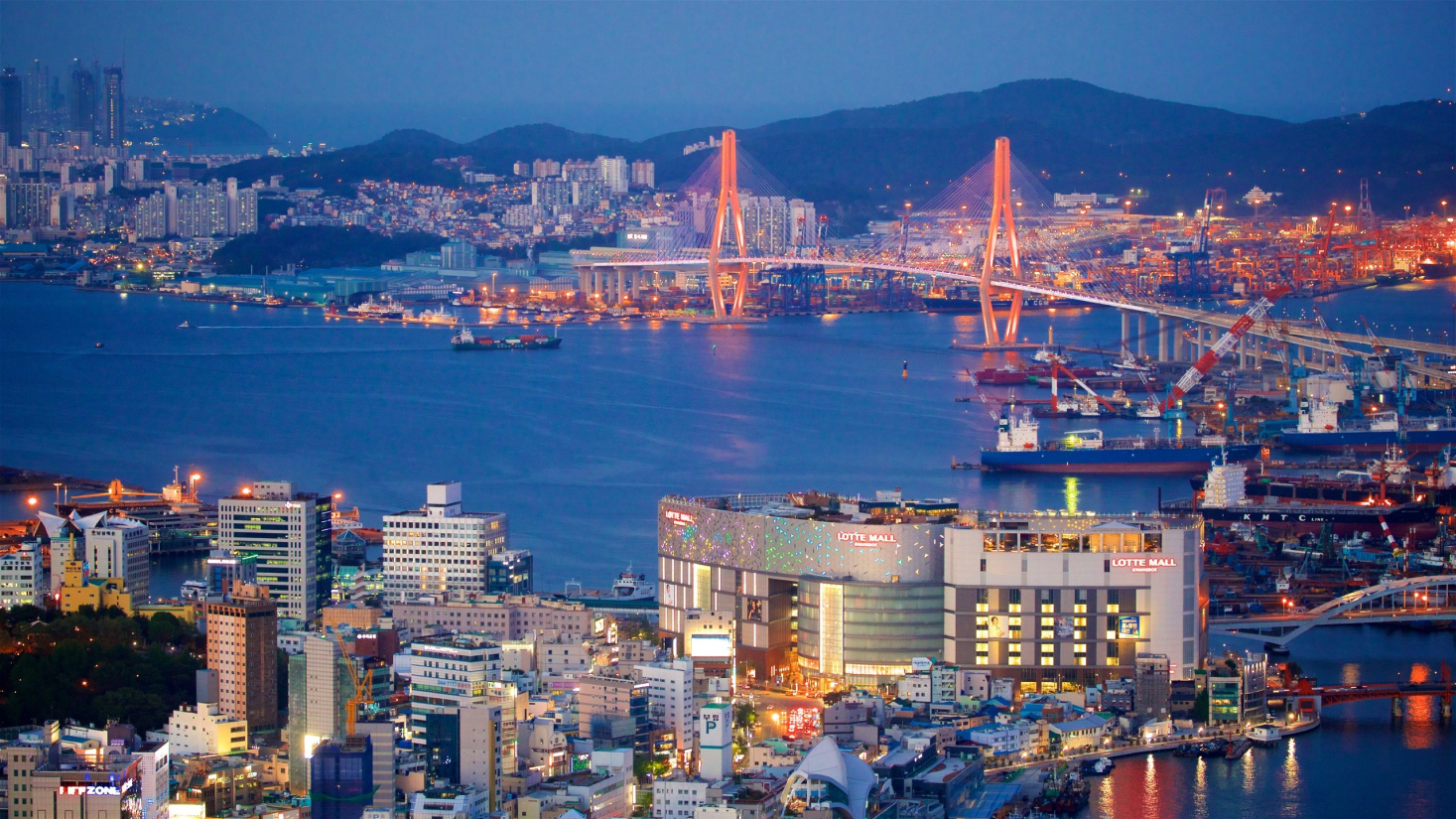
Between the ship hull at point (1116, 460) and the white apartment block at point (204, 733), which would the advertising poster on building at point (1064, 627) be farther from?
the ship hull at point (1116, 460)

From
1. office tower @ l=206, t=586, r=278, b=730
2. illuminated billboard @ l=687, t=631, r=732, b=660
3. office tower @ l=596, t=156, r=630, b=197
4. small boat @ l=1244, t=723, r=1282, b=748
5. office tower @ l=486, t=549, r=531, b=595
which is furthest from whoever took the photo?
office tower @ l=596, t=156, r=630, b=197

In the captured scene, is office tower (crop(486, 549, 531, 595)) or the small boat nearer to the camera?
the small boat

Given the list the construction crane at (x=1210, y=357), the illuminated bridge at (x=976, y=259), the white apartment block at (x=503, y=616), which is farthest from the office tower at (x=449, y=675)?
the illuminated bridge at (x=976, y=259)

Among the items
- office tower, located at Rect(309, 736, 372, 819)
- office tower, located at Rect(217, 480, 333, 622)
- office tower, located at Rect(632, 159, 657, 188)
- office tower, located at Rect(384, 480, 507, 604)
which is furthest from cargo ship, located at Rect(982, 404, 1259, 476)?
office tower, located at Rect(632, 159, 657, 188)

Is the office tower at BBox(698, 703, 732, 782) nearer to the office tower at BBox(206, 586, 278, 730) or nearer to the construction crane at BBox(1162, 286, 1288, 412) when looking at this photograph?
the office tower at BBox(206, 586, 278, 730)

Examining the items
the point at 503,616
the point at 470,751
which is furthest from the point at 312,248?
the point at 470,751

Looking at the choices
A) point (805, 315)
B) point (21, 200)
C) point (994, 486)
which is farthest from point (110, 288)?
point (994, 486)
